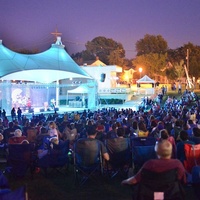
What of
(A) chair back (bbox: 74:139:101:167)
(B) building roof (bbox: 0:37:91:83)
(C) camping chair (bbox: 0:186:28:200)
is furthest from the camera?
(B) building roof (bbox: 0:37:91:83)

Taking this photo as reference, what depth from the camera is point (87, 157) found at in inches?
240

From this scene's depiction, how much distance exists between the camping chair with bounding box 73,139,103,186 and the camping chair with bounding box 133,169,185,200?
2.58 m

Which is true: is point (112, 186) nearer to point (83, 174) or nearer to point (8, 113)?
point (83, 174)

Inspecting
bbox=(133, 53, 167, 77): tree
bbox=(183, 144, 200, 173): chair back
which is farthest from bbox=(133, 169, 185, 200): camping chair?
bbox=(133, 53, 167, 77): tree

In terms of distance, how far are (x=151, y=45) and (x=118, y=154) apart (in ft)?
201

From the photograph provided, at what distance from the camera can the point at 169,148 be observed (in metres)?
3.56

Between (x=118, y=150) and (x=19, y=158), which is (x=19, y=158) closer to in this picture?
(x=19, y=158)

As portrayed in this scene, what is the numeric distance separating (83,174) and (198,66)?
2128 inches

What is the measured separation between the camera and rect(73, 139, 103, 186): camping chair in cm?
A: 604

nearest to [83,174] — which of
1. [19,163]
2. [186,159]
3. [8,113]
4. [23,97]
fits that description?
[19,163]

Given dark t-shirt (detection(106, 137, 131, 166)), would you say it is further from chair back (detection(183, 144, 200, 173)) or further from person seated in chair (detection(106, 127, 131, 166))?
chair back (detection(183, 144, 200, 173))

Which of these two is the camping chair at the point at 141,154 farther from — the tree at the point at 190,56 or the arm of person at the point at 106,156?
the tree at the point at 190,56

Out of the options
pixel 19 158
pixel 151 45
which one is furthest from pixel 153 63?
pixel 19 158

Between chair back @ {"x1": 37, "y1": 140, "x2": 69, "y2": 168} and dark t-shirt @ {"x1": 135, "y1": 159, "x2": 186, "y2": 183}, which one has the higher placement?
dark t-shirt @ {"x1": 135, "y1": 159, "x2": 186, "y2": 183}
